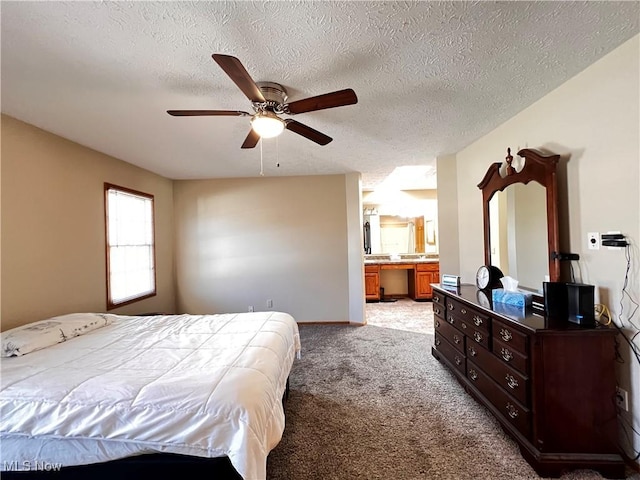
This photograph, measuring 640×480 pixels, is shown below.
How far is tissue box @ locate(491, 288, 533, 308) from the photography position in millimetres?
2219

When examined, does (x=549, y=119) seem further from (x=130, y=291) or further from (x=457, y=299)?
(x=130, y=291)

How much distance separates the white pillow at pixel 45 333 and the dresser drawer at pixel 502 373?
3.31 metres

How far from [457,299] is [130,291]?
4.21 metres

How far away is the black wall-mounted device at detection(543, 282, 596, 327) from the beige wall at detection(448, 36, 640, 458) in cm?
20

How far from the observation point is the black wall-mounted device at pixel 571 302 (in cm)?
179

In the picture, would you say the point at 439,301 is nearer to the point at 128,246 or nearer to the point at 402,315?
the point at 402,315

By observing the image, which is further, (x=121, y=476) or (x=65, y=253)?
(x=65, y=253)

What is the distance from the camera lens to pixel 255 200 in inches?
197

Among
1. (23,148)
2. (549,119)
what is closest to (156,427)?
(23,148)

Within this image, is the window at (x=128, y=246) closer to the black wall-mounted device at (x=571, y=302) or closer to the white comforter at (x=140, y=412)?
the white comforter at (x=140, y=412)

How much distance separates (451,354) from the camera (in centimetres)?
289

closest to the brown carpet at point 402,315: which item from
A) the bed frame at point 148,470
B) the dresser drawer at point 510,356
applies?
the dresser drawer at point 510,356

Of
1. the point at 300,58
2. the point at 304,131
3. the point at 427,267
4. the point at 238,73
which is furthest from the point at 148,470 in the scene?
the point at 427,267

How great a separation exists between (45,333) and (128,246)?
2.10 m
